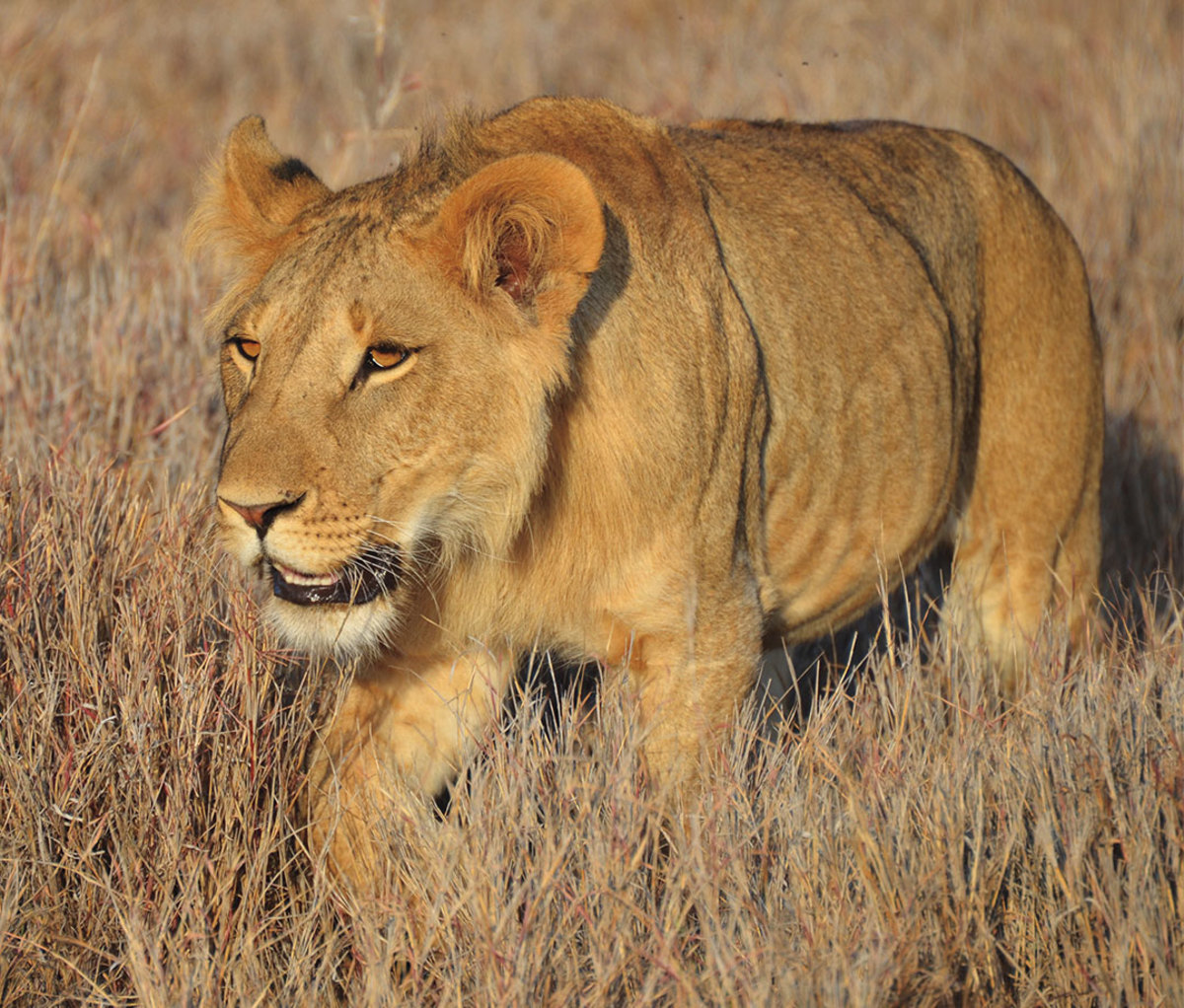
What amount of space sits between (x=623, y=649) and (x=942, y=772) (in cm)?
68

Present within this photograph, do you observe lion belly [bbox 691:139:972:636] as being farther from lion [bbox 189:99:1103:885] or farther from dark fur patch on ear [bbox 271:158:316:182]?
dark fur patch on ear [bbox 271:158:316:182]

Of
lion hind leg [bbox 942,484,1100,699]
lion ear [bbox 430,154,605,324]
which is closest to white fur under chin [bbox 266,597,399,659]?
lion ear [bbox 430,154,605,324]

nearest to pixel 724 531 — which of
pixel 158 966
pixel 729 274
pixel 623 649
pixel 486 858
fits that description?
pixel 623 649

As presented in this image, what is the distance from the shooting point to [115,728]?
288 cm

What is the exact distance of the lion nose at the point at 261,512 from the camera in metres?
2.52

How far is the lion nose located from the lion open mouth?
0.08 m

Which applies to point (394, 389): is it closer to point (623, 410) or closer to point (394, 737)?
point (623, 410)

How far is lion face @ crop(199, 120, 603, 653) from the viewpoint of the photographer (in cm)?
257

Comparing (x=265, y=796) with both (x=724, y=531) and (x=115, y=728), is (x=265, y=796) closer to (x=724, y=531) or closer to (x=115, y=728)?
(x=115, y=728)

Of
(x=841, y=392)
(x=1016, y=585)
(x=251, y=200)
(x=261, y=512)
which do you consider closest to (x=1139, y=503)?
(x=1016, y=585)

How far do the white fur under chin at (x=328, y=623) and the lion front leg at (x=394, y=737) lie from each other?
0.28 meters

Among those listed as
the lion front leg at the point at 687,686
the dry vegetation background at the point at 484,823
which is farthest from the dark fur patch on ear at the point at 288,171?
the lion front leg at the point at 687,686

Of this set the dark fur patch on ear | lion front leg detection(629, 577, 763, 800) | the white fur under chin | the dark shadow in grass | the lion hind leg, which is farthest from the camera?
the dark shadow in grass

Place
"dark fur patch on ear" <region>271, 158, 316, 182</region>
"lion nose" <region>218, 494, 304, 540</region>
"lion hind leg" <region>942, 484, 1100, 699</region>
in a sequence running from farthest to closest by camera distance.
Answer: "lion hind leg" <region>942, 484, 1100, 699</region>, "dark fur patch on ear" <region>271, 158, 316, 182</region>, "lion nose" <region>218, 494, 304, 540</region>
